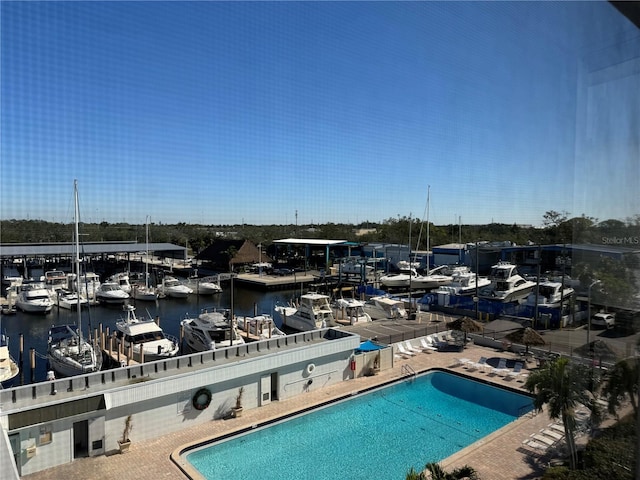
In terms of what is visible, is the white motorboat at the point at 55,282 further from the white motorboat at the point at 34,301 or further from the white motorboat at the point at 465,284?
the white motorboat at the point at 465,284

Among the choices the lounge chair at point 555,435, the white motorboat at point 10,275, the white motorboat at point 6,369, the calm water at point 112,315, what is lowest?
the calm water at point 112,315

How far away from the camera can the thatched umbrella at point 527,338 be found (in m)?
4.20

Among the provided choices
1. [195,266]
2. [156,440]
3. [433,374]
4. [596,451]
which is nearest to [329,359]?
[433,374]

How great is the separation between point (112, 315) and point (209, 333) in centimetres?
424

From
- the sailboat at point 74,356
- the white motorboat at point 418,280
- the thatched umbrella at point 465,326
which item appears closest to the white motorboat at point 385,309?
the thatched umbrella at point 465,326

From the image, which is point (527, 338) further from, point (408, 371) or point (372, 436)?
point (372, 436)

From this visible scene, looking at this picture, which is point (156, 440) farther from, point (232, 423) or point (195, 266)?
point (195, 266)

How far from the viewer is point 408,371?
4102 mm

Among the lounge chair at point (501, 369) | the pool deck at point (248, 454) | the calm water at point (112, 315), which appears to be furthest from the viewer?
the calm water at point (112, 315)

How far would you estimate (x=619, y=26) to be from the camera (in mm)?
471

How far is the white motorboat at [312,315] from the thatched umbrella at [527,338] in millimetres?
2910

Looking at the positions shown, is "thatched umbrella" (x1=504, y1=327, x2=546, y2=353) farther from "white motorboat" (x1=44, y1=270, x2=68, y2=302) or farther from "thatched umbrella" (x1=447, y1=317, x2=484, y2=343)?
"white motorboat" (x1=44, y1=270, x2=68, y2=302)

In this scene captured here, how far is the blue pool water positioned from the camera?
2.42 meters

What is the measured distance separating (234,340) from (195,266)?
9.63 m
